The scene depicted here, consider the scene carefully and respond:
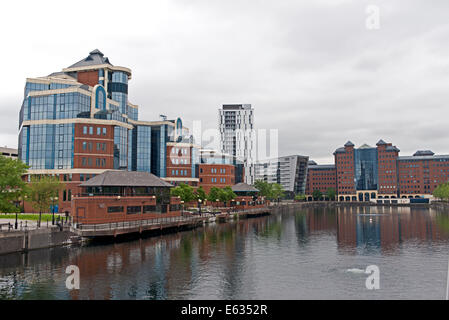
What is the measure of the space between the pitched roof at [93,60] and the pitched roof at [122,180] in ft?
187

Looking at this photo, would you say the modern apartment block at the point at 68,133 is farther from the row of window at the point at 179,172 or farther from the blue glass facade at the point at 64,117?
the row of window at the point at 179,172

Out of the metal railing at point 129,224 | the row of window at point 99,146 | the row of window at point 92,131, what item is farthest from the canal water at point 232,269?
the row of window at point 92,131

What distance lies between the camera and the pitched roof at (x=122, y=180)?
78688mm

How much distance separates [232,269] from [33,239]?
32.2 metres

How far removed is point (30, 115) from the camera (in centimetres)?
10688

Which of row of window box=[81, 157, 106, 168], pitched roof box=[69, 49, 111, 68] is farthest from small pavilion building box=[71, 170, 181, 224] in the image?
pitched roof box=[69, 49, 111, 68]

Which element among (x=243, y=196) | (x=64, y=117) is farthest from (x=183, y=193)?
(x=243, y=196)

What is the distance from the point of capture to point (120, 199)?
79.1 m

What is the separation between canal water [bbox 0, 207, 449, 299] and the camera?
3841 cm

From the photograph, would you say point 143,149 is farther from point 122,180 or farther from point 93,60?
point 122,180

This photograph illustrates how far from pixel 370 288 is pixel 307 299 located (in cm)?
782

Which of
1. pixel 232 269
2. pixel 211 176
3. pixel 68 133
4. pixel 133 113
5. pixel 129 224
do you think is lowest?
pixel 232 269
